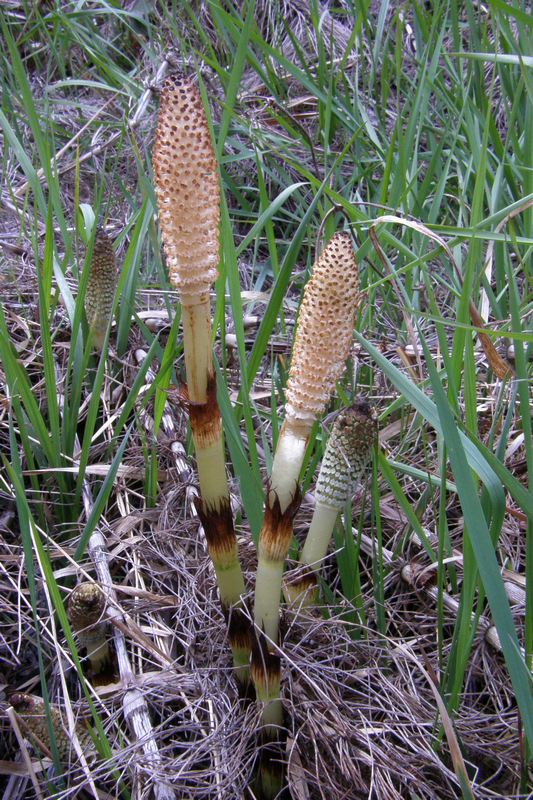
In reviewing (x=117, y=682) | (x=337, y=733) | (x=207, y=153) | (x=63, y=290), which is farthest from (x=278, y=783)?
(x=63, y=290)

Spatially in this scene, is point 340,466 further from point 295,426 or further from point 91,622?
point 91,622

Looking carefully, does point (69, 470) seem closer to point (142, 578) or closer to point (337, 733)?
point (142, 578)

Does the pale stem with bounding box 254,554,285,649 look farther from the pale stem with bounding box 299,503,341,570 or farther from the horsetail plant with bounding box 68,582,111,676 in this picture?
the horsetail plant with bounding box 68,582,111,676

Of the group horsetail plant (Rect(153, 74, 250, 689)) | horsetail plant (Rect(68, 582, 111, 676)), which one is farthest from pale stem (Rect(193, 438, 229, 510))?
horsetail plant (Rect(68, 582, 111, 676))

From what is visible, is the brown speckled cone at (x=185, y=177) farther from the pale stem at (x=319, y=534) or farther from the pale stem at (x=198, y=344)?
the pale stem at (x=319, y=534)

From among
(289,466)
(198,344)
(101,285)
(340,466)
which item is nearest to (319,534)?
(340,466)

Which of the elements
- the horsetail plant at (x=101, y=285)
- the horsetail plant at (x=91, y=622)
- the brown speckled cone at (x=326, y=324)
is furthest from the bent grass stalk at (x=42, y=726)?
the horsetail plant at (x=101, y=285)
